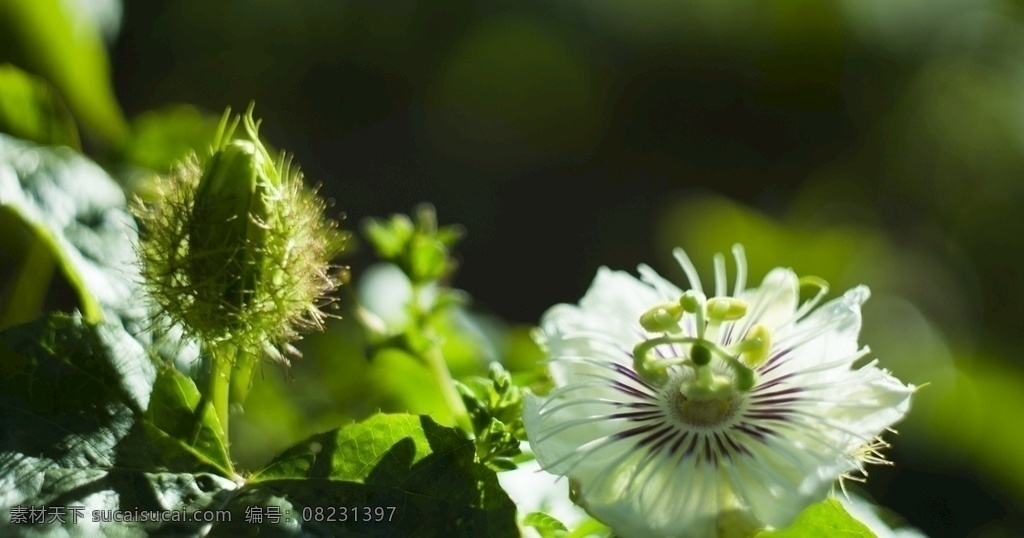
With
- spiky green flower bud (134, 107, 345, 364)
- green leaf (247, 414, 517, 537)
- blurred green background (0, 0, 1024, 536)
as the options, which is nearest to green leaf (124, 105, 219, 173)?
spiky green flower bud (134, 107, 345, 364)

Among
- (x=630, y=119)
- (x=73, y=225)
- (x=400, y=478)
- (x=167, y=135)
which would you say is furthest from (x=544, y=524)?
(x=630, y=119)

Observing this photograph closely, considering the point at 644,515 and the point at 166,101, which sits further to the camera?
the point at 166,101

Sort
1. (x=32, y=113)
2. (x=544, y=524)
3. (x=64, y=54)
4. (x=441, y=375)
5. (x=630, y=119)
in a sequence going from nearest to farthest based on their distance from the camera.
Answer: (x=544, y=524)
(x=441, y=375)
(x=32, y=113)
(x=64, y=54)
(x=630, y=119)

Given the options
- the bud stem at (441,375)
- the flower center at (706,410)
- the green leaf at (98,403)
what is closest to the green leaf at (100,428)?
the green leaf at (98,403)

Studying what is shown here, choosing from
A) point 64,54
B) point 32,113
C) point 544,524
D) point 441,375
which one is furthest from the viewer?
point 64,54

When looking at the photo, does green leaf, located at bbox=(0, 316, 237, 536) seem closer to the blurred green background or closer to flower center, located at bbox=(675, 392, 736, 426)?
flower center, located at bbox=(675, 392, 736, 426)

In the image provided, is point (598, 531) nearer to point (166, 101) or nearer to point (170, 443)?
point (170, 443)

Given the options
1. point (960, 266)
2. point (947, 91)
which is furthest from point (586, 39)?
point (960, 266)

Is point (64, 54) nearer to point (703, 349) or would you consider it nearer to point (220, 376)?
point (220, 376)
